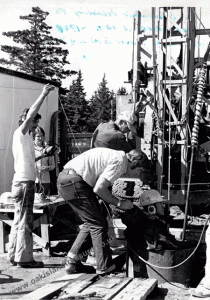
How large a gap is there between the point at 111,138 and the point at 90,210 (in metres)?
1.67

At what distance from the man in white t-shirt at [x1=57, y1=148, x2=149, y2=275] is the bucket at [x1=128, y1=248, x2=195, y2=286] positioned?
1.05ft

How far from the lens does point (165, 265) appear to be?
4.80m

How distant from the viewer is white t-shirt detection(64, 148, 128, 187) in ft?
15.0

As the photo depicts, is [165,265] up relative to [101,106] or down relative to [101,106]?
down

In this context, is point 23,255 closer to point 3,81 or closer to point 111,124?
point 111,124

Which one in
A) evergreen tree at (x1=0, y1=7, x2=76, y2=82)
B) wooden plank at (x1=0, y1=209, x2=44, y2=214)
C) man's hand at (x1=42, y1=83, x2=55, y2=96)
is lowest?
wooden plank at (x1=0, y1=209, x2=44, y2=214)

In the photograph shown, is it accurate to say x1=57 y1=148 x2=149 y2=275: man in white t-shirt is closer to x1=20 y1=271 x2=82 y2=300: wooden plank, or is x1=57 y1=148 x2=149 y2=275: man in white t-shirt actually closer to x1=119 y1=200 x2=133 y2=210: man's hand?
x1=119 y1=200 x2=133 y2=210: man's hand

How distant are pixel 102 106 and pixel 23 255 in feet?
24.7

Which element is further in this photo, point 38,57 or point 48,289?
point 38,57

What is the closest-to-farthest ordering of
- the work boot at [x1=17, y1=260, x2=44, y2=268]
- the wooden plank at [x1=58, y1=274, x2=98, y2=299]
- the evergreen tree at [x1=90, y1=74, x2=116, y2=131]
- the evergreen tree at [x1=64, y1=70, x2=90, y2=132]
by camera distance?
the wooden plank at [x1=58, y1=274, x2=98, y2=299]
the work boot at [x1=17, y1=260, x2=44, y2=268]
the evergreen tree at [x1=64, y1=70, x2=90, y2=132]
the evergreen tree at [x1=90, y1=74, x2=116, y2=131]

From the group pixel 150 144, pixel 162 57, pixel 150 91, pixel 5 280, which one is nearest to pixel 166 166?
pixel 150 144

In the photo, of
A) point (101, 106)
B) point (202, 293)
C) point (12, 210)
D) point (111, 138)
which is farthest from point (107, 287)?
point (101, 106)

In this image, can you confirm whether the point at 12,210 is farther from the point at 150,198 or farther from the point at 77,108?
the point at 77,108

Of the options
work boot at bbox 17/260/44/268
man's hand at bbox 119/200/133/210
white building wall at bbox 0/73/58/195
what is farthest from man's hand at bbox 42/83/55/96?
white building wall at bbox 0/73/58/195
